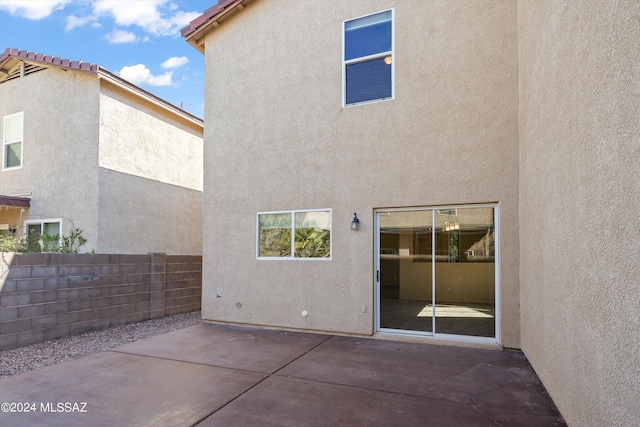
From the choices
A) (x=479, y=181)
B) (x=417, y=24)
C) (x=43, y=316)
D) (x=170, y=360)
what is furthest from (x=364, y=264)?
(x=43, y=316)

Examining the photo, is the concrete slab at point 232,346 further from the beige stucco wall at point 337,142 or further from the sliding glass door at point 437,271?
the sliding glass door at point 437,271

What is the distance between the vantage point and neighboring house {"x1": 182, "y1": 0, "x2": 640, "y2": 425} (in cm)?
346

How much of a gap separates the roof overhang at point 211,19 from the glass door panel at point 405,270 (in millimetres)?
5938

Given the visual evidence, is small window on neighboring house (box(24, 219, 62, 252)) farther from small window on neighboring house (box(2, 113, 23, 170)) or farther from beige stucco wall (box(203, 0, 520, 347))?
beige stucco wall (box(203, 0, 520, 347))

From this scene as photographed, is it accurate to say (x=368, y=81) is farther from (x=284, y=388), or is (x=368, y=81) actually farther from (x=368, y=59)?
(x=284, y=388)

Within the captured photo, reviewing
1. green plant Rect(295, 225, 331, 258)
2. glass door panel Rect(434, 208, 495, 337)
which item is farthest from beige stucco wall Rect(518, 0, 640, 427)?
green plant Rect(295, 225, 331, 258)

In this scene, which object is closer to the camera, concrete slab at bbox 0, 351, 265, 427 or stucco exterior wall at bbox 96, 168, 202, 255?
concrete slab at bbox 0, 351, 265, 427

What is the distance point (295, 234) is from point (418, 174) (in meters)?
2.86

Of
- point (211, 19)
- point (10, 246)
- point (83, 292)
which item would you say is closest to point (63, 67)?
point (211, 19)

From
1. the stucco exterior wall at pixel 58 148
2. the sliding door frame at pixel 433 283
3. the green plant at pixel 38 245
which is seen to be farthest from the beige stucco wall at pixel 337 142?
the stucco exterior wall at pixel 58 148

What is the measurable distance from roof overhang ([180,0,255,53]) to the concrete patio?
718cm

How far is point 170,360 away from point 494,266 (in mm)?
5675

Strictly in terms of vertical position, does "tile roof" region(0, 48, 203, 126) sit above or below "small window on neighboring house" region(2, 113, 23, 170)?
above

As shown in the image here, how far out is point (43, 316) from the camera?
655 centimetres
